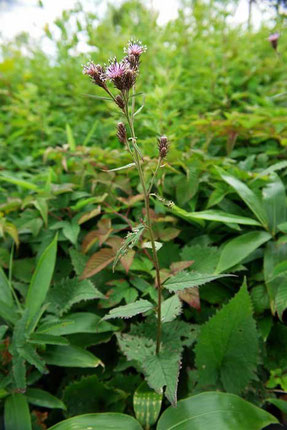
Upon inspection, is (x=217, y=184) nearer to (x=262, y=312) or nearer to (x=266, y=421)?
(x=262, y=312)

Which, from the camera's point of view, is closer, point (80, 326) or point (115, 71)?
point (115, 71)

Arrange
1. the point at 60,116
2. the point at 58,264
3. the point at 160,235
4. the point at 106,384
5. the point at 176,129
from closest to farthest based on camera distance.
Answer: the point at 106,384 < the point at 160,235 < the point at 58,264 < the point at 176,129 < the point at 60,116

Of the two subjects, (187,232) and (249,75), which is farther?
(249,75)

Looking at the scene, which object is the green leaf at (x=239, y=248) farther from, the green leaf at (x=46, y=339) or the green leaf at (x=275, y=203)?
A: the green leaf at (x=46, y=339)

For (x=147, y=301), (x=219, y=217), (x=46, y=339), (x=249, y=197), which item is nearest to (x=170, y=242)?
(x=219, y=217)

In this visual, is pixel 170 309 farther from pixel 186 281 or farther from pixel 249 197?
pixel 249 197

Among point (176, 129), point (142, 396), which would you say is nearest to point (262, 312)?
point (142, 396)

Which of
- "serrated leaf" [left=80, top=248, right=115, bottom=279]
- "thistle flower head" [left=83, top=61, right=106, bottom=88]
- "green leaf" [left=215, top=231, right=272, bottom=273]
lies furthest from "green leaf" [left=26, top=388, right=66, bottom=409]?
"thistle flower head" [left=83, top=61, right=106, bottom=88]
